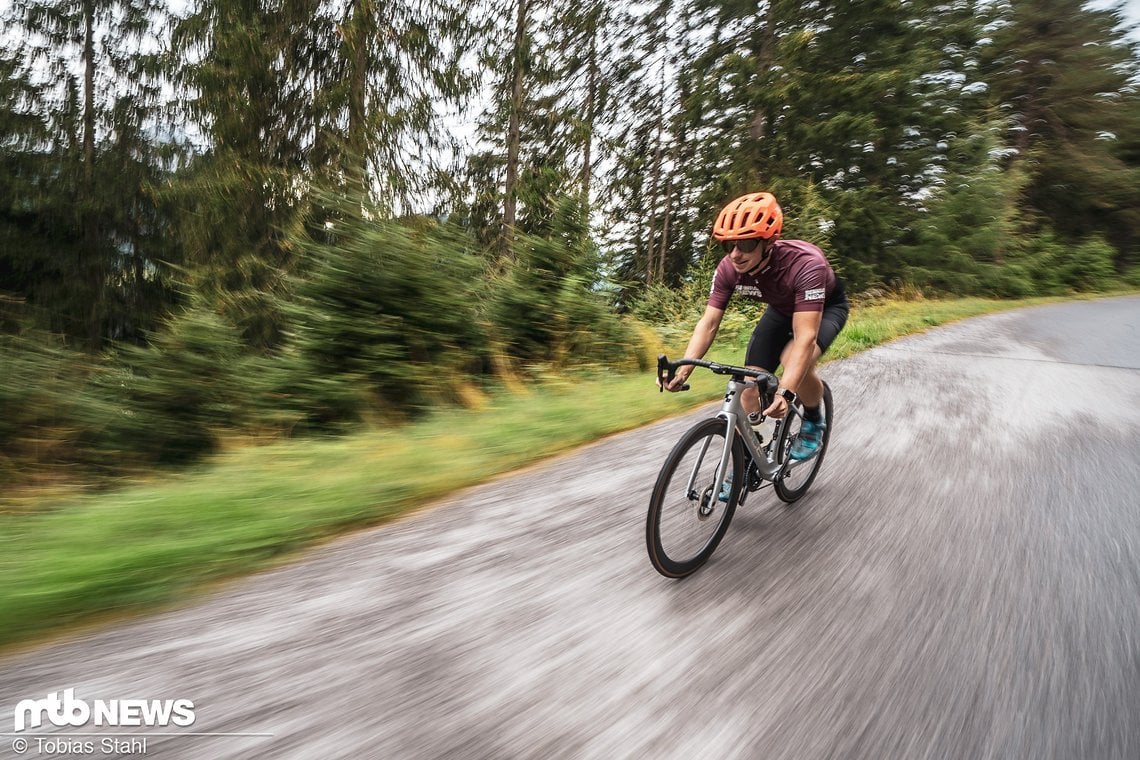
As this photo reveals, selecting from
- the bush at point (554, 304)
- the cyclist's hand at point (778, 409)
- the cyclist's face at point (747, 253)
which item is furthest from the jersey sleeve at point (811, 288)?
the bush at point (554, 304)

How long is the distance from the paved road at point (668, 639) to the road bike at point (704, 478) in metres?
0.17

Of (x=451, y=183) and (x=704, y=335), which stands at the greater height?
(x=451, y=183)

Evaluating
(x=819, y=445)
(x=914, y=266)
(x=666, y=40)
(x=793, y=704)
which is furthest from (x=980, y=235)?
(x=793, y=704)

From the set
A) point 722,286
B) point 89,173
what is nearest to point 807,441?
point 722,286

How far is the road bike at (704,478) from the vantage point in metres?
2.83

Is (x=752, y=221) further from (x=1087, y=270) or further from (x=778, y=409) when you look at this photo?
(x=1087, y=270)

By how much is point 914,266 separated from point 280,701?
2447 cm

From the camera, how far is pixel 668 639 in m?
2.43

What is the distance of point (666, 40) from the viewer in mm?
21625

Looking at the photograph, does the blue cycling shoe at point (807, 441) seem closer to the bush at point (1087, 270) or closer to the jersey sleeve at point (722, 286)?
the jersey sleeve at point (722, 286)

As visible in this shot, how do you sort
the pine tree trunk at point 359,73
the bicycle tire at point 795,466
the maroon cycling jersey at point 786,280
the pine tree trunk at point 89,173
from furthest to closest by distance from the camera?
the pine tree trunk at point 89,173, the pine tree trunk at point 359,73, the bicycle tire at point 795,466, the maroon cycling jersey at point 786,280

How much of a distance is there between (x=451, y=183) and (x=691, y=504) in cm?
1140

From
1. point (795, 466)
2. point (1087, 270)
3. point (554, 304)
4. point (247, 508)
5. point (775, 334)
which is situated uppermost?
point (1087, 270)

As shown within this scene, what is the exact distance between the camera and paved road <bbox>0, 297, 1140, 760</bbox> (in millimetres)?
1910
